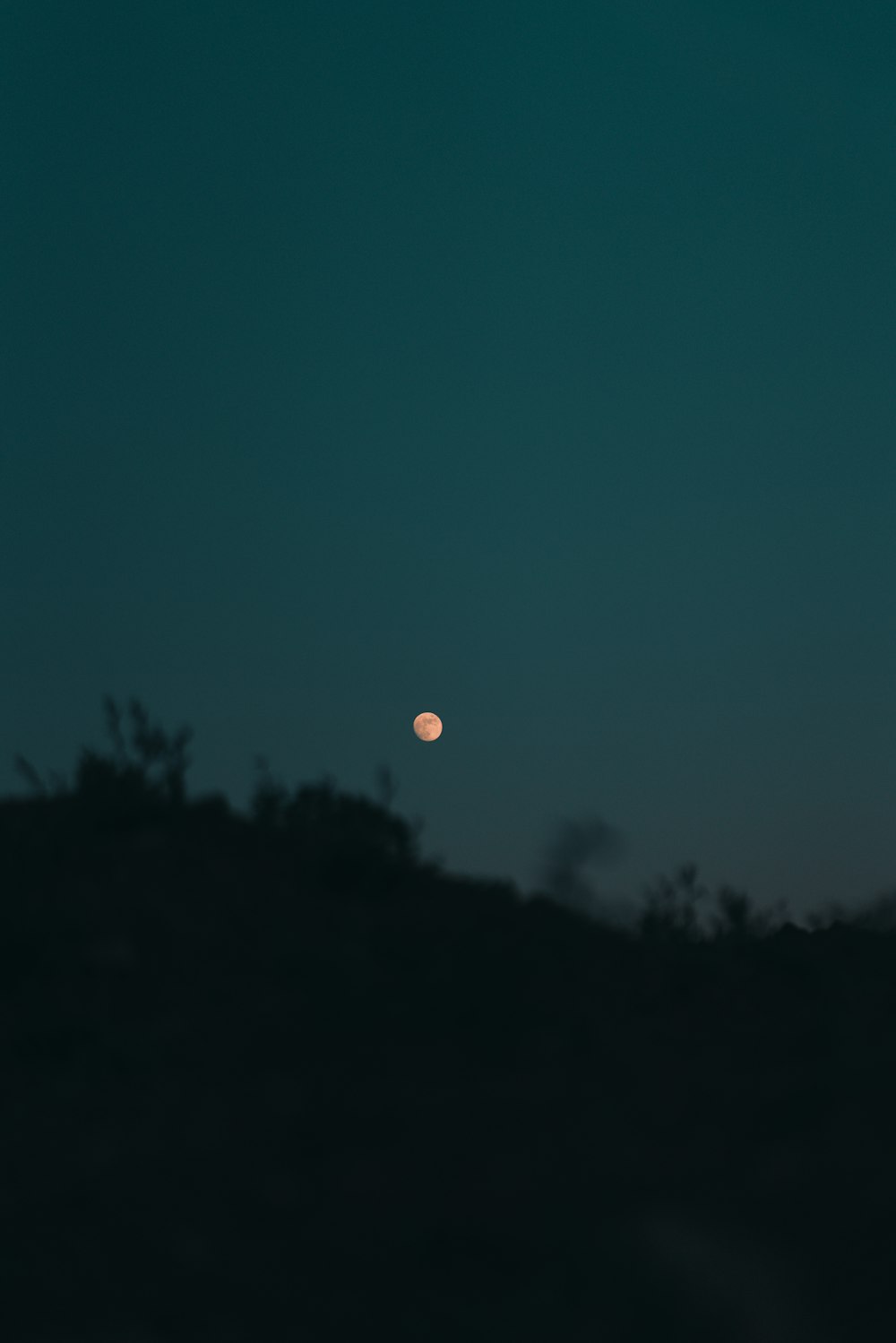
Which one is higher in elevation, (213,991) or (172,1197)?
(213,991)

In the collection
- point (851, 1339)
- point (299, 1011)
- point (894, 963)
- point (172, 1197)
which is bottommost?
point (851, 1339)

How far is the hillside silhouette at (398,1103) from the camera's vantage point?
648 cm

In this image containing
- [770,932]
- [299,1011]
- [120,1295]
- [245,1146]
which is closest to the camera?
[120,1295]

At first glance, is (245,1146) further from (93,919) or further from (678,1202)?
(93,919)

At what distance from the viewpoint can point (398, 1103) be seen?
8.85m

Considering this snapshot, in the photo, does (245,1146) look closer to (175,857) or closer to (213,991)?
(213,991)

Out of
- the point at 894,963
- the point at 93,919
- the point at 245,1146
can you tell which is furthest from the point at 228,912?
the point at 894,963

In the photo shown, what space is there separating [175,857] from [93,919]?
6.19ft

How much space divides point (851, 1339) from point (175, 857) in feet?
30.1

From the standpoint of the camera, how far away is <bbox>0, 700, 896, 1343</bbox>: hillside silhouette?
21.3ft

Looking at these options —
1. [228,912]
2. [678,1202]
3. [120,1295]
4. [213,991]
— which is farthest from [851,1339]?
[228,912]

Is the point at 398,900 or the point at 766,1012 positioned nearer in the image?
the point at 766,1012

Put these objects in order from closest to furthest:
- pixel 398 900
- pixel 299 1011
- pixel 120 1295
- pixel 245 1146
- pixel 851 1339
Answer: pixel 851 1339 < pixel 120 1295 < pixel 245 1146 < pixel 299 1011 < pixel 398 900

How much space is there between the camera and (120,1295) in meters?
6.59
